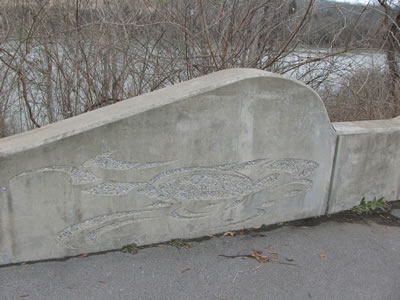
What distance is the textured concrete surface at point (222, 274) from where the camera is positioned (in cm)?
256

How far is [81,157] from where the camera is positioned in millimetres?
2686

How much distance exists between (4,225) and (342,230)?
3.07m

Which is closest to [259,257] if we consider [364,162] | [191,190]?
[191,190]

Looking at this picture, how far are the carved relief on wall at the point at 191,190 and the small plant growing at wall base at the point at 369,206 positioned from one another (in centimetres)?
77

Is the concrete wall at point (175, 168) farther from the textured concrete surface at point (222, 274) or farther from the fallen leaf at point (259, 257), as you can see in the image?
the fallen leaf at point (259, 257)

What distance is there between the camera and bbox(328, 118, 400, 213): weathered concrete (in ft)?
12.0

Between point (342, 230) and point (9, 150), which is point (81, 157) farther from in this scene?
point (342, 230)

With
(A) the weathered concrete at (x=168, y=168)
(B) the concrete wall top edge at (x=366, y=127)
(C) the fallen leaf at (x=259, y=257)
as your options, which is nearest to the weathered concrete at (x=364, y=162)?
(B) the concrete wall top edge at (x=366, y=127)

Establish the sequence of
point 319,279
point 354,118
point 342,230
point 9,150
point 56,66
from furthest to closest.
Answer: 1. point 354,118
2. point 56,66
3. point 342,230
4. point 319,279
5. point 9,150

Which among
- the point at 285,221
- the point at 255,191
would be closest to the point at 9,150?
the point at 255,191

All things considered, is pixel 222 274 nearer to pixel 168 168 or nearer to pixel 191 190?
pixel 191 190

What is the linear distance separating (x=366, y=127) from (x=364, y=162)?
0.38m

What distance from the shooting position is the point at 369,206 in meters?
3.93

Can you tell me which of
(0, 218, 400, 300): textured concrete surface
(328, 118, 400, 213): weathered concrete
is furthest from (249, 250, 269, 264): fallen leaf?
(328, 118, 400, 213): weathered concrete
